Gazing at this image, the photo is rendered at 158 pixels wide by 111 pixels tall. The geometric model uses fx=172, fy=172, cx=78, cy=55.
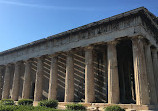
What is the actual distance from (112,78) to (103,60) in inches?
250

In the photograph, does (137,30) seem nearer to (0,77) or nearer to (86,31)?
(86,31)

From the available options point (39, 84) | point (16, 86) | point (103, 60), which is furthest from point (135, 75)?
point (16, 86)

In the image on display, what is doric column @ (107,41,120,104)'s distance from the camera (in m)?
15.6

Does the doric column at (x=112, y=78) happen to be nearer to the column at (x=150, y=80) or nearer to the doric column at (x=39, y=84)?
the column at (x=150, y=80)

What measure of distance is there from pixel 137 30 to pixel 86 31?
19.3 ft

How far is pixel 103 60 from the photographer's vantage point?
881 inches

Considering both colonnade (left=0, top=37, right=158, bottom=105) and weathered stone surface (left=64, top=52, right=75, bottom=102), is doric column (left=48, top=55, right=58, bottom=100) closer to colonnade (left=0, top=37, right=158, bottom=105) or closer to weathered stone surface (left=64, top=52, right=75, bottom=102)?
colonnade (left=0, top=37, right=158, bottom=105)

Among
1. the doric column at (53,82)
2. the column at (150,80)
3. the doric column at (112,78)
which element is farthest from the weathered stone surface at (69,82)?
the column at (150,80)

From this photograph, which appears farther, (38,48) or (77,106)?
(38,48)

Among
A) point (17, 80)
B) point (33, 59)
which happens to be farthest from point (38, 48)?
point (17, 80)

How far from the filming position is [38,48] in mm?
23812

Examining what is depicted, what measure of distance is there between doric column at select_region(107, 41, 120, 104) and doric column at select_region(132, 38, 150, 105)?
1890mm

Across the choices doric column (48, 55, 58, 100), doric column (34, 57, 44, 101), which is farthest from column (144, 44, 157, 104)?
doric column (34, 57, 44, 101)

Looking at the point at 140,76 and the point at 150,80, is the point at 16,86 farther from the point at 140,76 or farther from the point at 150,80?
the point at 150,80
